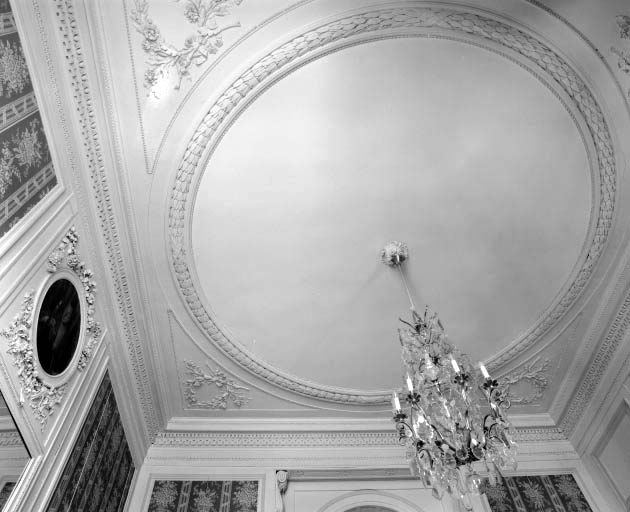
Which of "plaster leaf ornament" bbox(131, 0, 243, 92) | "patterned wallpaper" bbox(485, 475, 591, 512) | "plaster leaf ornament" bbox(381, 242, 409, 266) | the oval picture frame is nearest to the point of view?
the oval picture frame

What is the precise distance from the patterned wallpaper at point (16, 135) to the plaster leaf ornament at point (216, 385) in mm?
2632

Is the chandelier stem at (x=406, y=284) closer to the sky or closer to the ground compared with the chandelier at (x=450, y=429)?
closer to the sky

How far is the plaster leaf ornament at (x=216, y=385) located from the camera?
5.16 m

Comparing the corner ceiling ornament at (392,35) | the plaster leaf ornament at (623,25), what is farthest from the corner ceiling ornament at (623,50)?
the corner ceiling ornament at (392,35)

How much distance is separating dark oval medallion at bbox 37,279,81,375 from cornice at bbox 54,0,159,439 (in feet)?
1.90

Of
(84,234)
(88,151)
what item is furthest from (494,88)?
(84,234)

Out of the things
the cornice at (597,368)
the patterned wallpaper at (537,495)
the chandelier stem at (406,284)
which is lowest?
the patterned wallpaper at (537,495)

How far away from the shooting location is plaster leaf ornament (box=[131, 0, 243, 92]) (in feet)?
11.0

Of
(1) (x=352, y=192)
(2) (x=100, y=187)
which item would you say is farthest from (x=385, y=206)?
(2) (x=100, y=187)

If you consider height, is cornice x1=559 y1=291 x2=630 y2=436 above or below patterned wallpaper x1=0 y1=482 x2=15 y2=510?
above

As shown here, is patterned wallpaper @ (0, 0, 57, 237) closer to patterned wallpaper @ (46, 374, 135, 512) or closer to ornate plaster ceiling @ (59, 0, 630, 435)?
ornate plaster ceiling @ (59, 0, 630, 435)

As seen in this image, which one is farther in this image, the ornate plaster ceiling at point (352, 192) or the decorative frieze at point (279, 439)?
the decorative frieze at point (279, 439)

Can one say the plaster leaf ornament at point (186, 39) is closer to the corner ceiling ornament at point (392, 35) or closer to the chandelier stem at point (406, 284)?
the corner ceiling ornament at point (392, 35)

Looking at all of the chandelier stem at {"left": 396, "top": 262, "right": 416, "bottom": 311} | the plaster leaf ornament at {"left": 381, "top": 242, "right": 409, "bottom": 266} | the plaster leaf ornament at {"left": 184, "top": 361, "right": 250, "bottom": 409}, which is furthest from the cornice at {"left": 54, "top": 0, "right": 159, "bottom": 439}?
the chandelier stem at {"left": 396, "top": 262, "right": 416, "bottom": 311}
